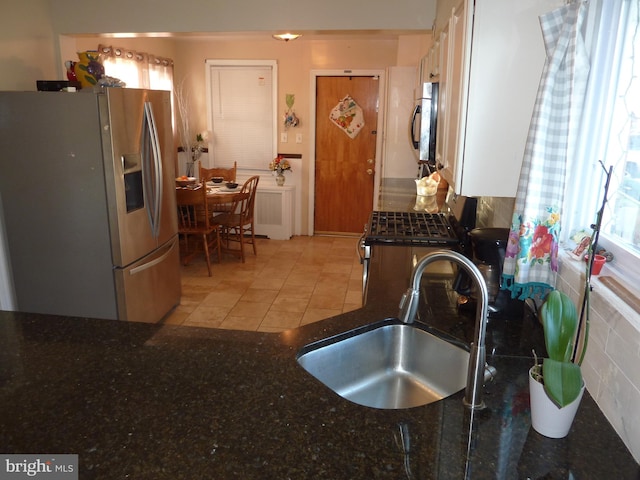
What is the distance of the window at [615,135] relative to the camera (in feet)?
4.16

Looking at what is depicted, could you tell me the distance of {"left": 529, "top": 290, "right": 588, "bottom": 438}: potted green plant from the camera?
3.17ft

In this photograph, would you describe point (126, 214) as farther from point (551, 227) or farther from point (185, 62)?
point (185, 62)

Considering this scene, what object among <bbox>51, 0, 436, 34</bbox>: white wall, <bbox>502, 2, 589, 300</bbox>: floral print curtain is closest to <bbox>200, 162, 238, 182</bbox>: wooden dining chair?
<bbox>51, 0, 436, 34</bbox>: white wall

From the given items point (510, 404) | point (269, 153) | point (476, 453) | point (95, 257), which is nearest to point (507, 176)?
point (510, 404)

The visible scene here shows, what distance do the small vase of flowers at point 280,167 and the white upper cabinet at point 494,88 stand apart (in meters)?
4.28

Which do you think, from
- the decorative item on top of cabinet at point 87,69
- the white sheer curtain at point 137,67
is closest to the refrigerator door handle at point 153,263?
the decorative item on top of cabinet at point 87,69

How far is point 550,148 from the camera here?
1354 millimetres

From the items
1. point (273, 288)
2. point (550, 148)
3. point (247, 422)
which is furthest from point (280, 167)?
point (247, 422)

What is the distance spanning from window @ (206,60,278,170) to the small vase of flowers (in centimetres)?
17

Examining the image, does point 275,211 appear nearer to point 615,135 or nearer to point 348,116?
point 348,116

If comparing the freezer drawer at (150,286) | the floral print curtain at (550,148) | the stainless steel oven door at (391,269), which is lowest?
the freezer drawer at (150,286)

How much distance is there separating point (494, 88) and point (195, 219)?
3.72m

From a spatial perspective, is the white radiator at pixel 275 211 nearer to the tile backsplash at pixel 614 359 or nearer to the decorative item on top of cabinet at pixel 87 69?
the decorative item on top of cabinet at pixel 87 69

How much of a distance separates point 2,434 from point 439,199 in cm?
316
